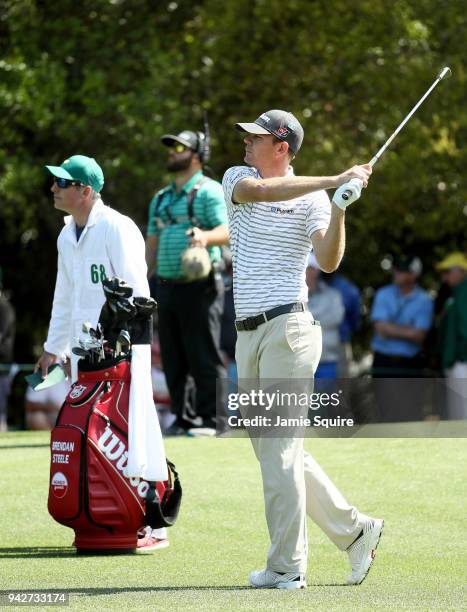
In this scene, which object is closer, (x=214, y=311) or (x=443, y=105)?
(x=214, y=311)

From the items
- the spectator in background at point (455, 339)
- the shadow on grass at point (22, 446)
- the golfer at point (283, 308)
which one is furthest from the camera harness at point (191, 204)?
the golfer at point (283, 308)

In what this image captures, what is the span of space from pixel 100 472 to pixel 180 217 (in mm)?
4139

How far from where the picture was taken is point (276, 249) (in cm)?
666

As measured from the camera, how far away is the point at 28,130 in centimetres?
1789

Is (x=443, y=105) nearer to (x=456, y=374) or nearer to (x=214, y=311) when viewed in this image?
→ (x=456, y=374)

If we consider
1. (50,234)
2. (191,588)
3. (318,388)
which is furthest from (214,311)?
(50,234)

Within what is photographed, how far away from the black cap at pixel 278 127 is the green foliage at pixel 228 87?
33.0 feet

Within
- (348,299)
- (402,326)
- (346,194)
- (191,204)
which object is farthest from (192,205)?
(348,299)

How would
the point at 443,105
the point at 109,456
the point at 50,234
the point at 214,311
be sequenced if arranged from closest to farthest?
the point at 109,456 → the point at 214,311 → the point at 443,105 → the point at 50,234

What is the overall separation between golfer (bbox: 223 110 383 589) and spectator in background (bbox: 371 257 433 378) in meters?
8.29

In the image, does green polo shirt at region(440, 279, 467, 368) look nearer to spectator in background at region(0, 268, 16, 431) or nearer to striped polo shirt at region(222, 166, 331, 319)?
spectator in background at region(0, 268, 16, 431)

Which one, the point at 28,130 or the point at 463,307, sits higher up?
the point at 28,130

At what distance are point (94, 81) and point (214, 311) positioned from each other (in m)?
5.97

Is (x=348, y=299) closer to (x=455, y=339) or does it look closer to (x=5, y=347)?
(x=455, y=339)
